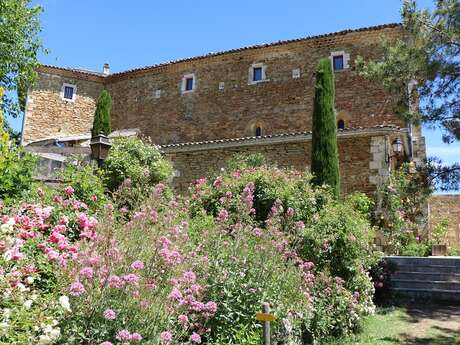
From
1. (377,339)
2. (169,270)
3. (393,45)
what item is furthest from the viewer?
(393,45)

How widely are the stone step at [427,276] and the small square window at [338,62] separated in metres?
11.4

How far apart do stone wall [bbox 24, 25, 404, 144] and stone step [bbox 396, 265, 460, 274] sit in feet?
27.6

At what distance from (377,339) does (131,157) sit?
26.3ft

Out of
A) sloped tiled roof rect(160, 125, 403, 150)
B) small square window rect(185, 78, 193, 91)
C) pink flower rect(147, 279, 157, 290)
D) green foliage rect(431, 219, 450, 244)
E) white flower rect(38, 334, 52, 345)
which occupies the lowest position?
white flower rect(38, 334, 52, 345)

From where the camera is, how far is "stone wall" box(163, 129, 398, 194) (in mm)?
12148

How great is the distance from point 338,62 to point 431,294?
12.3m

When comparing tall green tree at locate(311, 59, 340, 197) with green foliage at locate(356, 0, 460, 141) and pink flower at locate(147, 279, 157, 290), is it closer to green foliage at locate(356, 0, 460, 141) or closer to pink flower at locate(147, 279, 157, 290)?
green foliage at locate(356, 0, 460, 141)

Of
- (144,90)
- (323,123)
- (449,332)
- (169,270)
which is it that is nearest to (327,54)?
(323,123)

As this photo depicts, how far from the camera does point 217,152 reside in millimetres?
14102

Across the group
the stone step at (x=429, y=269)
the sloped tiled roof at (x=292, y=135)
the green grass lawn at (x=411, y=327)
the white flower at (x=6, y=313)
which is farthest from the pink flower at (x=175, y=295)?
the sloped tiled roof at (x=292, y=135)

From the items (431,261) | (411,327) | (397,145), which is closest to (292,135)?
(397,145)

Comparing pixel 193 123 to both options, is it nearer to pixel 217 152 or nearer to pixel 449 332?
pixel 217 152

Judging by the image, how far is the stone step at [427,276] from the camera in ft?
26.1

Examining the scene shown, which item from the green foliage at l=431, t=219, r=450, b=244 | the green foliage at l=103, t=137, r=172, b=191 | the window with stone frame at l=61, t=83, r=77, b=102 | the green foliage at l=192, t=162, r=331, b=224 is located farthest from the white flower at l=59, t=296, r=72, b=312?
the window with stone frame at l=61, t=83, r=77, b=102
